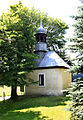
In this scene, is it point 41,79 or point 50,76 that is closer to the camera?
point 50,76

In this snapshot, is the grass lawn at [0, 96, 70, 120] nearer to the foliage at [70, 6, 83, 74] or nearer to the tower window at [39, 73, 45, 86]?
the foliage at [70, 6, 83, 74]

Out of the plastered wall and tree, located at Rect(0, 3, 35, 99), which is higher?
tree, located at Rect(0, 3, 35, 99)

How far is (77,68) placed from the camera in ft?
20.9

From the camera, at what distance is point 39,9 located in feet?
89.9

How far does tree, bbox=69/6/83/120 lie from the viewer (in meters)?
6.01

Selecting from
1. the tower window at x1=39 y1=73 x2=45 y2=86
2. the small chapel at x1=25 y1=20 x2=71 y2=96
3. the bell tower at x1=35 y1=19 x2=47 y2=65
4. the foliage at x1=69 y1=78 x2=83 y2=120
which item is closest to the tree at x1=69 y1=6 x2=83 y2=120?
the foliage at x1=69 y1=78 x2=83 y2=120

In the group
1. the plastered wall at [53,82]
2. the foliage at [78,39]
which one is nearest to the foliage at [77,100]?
the foliage at [78,39]

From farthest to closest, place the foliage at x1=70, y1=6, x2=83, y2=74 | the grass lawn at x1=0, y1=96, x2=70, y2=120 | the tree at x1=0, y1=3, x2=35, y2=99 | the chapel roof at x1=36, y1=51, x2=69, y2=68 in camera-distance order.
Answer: the chapel roof at x1=36, y1=51, x2=69, y2=68 → the tree at x1=0, y1=3, x2=35, y2=99 → the grass lawn at x1=0, y1=96, x2=70, y2=120 → the foliage at x1=70, y1=6, x2=83, y2=74

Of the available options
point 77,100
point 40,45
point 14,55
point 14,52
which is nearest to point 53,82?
point 14,55

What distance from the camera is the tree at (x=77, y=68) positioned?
237 inches

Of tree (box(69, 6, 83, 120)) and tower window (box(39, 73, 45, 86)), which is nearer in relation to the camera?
tree (box(69, 6, 83, 120))

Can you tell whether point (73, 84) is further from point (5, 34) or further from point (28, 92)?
point (28, 92)

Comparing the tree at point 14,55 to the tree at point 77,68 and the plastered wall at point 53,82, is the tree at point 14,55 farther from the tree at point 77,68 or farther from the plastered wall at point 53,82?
the tree at point 77,68

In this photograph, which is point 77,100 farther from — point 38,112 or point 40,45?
point 40,45
